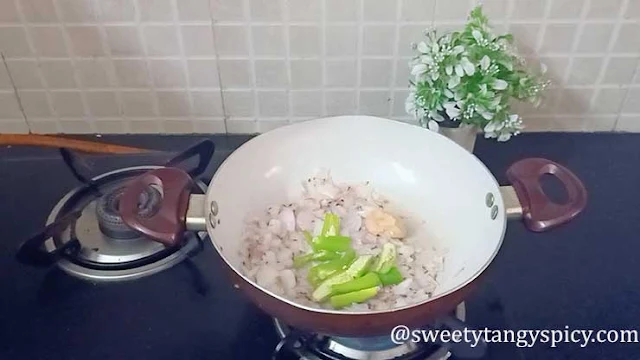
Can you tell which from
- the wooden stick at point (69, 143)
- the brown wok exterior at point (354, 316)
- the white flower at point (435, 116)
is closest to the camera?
the brown wok exterior at point (354, 316)

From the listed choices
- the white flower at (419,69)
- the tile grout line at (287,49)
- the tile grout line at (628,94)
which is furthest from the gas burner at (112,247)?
the tile grout line at (628,94)

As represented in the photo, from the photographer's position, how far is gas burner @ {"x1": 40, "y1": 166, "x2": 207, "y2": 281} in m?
0.80

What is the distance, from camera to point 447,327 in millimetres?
705

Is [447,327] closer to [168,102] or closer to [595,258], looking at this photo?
[595,258]

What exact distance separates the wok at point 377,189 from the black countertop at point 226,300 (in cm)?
7

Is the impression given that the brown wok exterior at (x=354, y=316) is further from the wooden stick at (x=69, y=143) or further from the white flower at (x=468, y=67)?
the wooden stick at (x=69, y=143)

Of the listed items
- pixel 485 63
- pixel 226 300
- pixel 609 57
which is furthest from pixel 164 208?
pixel 609 57

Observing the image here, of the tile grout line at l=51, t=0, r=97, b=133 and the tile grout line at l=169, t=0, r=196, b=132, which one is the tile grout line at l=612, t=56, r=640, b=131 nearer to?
the tile grout line at l=169, t=0, r=196, b=132

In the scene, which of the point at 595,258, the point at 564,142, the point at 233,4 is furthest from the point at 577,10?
the point at 233,4

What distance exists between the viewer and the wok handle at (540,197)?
2.20 ft

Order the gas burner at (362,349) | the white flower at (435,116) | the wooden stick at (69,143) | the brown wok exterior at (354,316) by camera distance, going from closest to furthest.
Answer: the brown wok exterior at (354,316)
the gas burner at (362,349)
the white flower at (435,116)
the wooden stick at (69,143)

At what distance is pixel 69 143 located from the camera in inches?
38.1

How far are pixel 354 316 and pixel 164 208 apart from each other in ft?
0.74

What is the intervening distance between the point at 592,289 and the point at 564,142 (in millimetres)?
264
